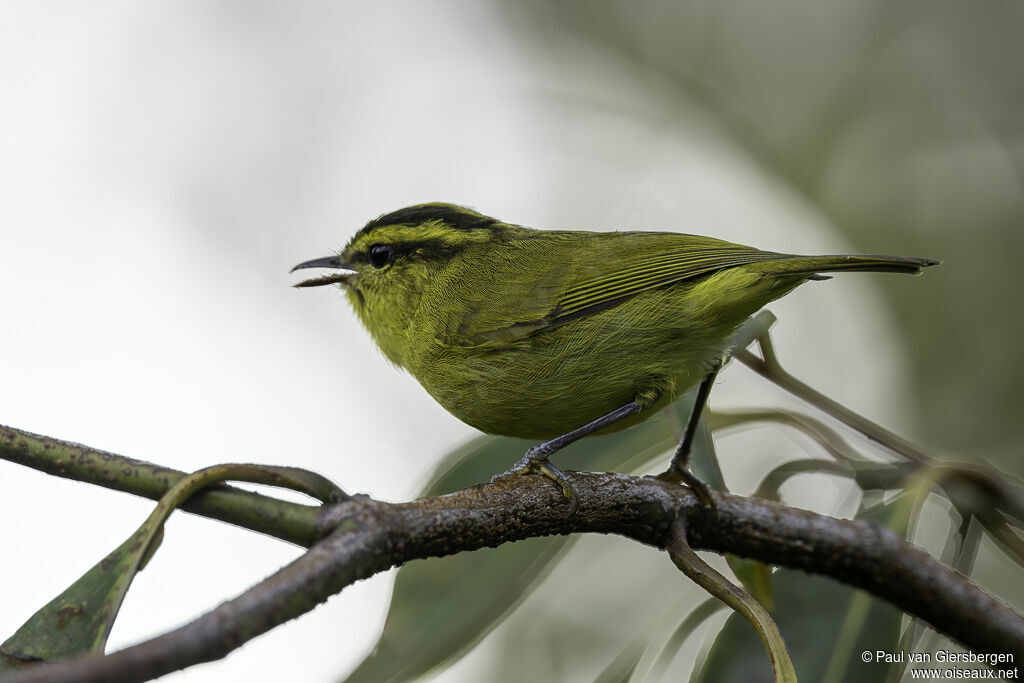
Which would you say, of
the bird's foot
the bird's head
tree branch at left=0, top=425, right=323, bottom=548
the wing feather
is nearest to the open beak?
the bird's head

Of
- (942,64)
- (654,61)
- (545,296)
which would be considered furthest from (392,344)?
(942,64)

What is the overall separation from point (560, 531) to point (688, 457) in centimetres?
61

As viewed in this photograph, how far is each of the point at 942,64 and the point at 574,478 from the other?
14.2ft

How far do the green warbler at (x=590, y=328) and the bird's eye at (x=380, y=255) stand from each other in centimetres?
36

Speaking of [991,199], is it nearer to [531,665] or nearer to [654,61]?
[654,61]

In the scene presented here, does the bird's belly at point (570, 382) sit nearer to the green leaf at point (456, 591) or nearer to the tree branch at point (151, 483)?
the green leaf at point (456, 591)

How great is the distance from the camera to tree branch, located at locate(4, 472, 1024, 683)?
108 cm

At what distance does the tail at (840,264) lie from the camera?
219 centimetres

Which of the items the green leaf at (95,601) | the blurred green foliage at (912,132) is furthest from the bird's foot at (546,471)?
the blurred green foliage at (912,132)

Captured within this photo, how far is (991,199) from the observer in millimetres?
4879

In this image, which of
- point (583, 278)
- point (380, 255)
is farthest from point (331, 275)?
point (583, 278)

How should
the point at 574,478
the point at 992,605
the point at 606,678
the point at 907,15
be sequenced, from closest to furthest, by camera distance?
the point at 992,605 < the point at 574,478 < the point at 606,678 < the point at 907,15

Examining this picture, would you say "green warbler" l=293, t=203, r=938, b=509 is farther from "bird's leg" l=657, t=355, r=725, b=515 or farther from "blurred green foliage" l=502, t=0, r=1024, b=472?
"blurred green foliage" l=502, t=0, r=1024, b=472

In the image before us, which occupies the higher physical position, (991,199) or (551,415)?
(991,199)
